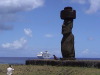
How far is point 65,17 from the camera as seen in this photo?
93.7 ft

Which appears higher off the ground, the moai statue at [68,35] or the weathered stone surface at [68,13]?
the weathered stone surface at [68,13]

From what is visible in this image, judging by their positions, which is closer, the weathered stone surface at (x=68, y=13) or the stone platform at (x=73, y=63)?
the stone platform at (x=73, y=63)

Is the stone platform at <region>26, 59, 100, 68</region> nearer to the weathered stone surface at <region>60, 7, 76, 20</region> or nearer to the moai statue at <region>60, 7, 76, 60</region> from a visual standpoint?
the moai statue at <region>60, 7, 76, 60</region>

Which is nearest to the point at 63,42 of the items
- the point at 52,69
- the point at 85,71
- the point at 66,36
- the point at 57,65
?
the point at 66,36

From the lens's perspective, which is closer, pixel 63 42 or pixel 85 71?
pixel 85 71

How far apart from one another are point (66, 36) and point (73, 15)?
1.89m

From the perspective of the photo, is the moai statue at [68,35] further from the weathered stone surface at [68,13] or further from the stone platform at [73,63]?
the stone platform at [73,63]

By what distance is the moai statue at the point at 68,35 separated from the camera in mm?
28469

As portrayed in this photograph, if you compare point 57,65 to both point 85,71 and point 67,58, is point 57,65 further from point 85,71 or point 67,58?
point 85,71

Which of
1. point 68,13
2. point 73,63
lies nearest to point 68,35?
point 68,13

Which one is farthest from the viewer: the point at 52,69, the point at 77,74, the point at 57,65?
the point at 57,65

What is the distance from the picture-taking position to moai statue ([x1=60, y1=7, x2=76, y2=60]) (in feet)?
93.4

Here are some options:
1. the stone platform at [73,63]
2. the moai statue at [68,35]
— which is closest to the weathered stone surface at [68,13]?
the moai statue at [68,35]

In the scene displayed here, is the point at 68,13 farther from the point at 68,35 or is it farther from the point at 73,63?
the point at 73,63
